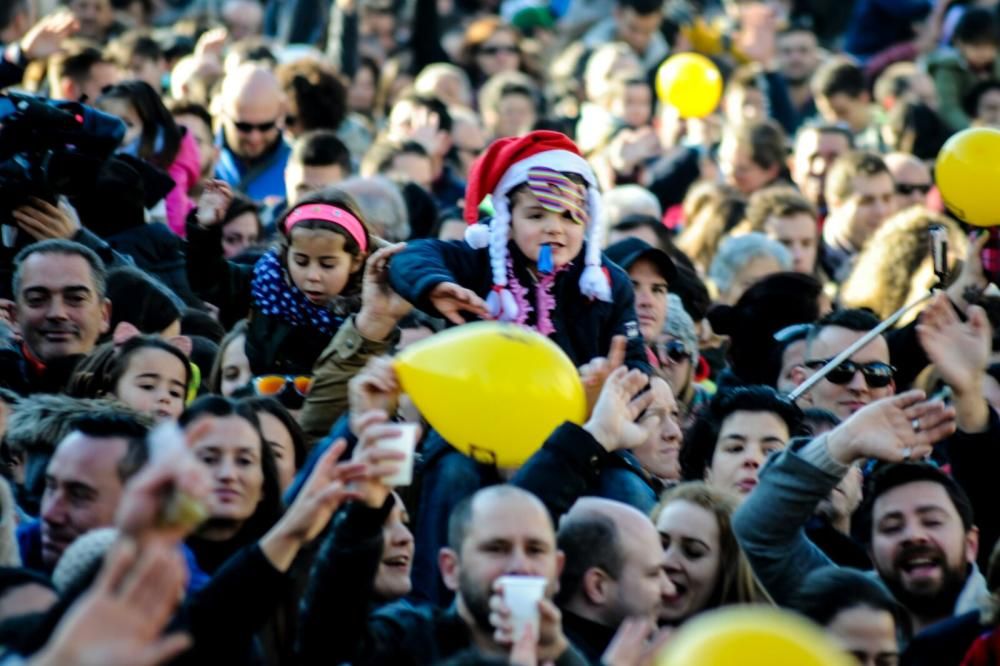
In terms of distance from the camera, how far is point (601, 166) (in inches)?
558

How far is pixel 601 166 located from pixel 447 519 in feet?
22.9

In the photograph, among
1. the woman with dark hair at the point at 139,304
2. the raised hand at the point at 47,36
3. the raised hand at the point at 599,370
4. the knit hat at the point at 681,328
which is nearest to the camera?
the raised hand at the point at 599,370

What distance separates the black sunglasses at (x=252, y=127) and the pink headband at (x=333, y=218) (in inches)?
140

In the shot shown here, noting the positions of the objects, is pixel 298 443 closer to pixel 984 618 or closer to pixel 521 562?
pixel 521 562

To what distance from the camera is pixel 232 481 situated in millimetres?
6832

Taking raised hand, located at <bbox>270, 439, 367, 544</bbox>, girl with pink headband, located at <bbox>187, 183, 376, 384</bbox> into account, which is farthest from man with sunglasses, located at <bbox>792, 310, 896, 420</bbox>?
raised hand, located at <bbox>270, 439, 367, 544</bbox>

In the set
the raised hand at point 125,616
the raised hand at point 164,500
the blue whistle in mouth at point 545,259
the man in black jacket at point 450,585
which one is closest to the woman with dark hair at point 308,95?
the blue whistle in mouth at point 545,259

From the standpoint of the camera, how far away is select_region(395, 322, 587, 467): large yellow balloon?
6613 millimetres

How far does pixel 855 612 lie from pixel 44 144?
12.9 feet

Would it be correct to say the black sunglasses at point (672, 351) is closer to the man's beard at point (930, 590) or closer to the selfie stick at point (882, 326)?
the selfie stick at point (882, 326)

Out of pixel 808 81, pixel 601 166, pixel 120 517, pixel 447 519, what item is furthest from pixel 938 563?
pixel 808 81

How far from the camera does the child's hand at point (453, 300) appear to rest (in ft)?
24.3

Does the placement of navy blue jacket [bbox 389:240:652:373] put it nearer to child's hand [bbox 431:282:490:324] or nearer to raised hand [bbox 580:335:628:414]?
child's hand [bbox 431:282:490:324]

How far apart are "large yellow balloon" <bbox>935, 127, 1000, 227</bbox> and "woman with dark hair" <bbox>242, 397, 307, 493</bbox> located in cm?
259
